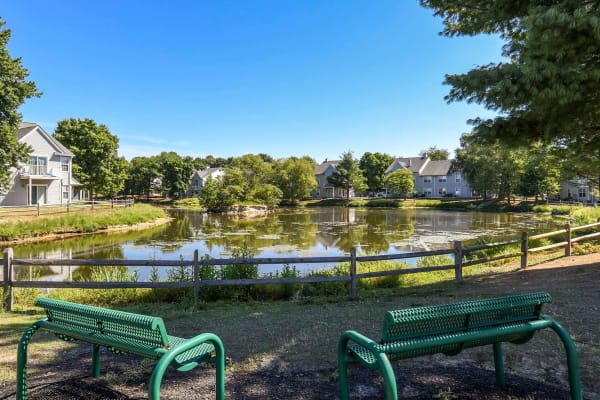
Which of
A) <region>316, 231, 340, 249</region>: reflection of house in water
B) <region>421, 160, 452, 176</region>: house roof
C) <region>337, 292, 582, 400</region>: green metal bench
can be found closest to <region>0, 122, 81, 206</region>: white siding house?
<region>316, 231, 340, 249</region>: reflection of house in water

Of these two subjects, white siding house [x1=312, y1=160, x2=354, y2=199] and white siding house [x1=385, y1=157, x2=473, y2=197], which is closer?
white siding house [x1=385, y1=157, x2=473, y2=197]

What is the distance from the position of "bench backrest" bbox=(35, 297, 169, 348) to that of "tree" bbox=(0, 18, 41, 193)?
82.7ft

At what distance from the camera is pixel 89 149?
44938 mm

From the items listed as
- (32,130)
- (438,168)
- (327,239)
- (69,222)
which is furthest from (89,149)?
(438,168)

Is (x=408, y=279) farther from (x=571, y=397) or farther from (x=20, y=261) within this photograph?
(x=20, y=261)

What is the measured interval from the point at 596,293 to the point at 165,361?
7902 mm

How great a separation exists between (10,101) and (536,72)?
2781cm

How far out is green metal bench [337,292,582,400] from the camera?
2725 millimetres

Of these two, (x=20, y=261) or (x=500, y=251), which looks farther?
(x=500, y=251)

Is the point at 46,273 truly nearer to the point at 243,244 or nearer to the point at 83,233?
the point at 243,244

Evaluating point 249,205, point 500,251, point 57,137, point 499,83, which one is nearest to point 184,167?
point 249,205

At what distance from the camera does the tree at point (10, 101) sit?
75.4 feet

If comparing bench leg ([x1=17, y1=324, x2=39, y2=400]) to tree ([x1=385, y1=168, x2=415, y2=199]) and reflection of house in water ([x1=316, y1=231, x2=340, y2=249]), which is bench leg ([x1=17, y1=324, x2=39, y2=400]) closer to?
reflection of house in water ([x1=316, y1=231, x2=340, y2=249])

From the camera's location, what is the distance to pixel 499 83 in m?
5.96
